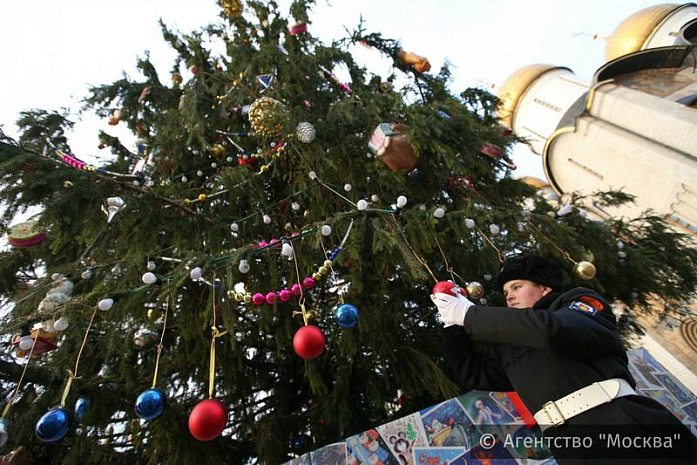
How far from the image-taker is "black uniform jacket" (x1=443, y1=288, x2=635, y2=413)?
178 cm

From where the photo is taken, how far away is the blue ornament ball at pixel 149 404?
2.04 metres

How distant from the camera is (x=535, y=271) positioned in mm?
2443

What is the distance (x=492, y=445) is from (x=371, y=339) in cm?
147

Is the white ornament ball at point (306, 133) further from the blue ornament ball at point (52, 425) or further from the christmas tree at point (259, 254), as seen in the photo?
the blue ornament ball at point (52, 425)

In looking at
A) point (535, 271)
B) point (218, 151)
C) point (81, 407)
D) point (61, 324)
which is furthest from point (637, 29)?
point (81, 407)

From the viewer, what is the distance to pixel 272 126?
3.85 meters

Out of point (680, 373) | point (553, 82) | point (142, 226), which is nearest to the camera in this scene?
point (142, 226)

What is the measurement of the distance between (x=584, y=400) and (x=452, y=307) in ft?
2.55

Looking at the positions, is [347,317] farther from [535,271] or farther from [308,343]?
[535,271]

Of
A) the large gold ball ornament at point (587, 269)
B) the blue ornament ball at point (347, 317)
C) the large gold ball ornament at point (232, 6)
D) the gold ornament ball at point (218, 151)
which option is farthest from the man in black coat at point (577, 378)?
the large gold ball ornament at point (232, 6)

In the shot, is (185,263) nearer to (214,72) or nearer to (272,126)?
(272,126)

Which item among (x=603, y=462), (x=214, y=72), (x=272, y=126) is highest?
(x=214, y=72)

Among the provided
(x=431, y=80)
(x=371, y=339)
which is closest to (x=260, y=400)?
(x=371, y=339)

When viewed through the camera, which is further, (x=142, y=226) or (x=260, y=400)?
(x=260, y=400)
